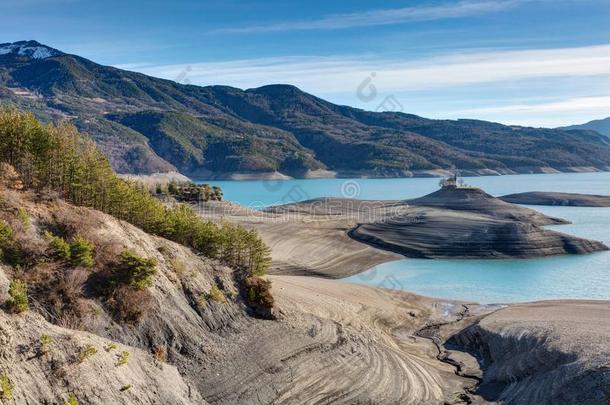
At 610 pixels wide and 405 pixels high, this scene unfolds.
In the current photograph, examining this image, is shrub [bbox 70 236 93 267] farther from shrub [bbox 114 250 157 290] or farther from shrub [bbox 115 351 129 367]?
shrub [bbox 115 351 129 367]

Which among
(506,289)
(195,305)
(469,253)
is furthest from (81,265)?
(469,253)

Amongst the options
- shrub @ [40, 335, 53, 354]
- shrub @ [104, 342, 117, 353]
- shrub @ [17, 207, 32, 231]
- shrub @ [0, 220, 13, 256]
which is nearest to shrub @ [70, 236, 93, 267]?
shrub @ [17, 207, 32, 231]

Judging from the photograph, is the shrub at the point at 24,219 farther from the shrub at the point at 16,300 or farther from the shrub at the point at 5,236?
the shrub at the point at 16,300

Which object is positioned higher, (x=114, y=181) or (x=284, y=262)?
(x=114, y=181)

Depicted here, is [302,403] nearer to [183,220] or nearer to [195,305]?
[195,305]

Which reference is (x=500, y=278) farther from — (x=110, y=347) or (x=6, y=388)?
(x=6, y=388)

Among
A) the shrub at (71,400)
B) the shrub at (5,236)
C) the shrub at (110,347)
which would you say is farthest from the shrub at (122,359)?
the shrub at (5,236)
